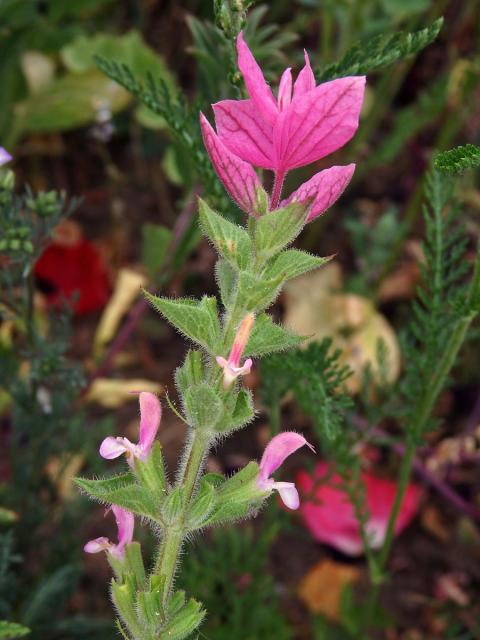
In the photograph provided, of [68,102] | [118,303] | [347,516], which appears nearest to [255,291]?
[347,516]

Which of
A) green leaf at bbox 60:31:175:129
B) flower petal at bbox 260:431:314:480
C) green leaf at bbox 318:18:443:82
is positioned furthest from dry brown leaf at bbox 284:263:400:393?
flower petal at bbox 260:431:314:480

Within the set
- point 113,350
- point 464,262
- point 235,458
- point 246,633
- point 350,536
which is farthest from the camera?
point 235,458

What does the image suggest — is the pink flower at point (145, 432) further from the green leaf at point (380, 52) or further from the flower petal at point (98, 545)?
the green leaf at point (380, 52)

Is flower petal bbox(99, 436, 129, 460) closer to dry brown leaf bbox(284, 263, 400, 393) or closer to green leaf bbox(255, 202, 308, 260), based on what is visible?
green leaf bbox(255, 202, 308, 260)

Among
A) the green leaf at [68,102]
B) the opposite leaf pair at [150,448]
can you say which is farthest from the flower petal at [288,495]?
the green leaf at [68,102]

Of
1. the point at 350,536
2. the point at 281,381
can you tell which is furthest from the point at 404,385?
the point at 350,536

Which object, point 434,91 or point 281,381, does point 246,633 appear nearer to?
point 281,381
